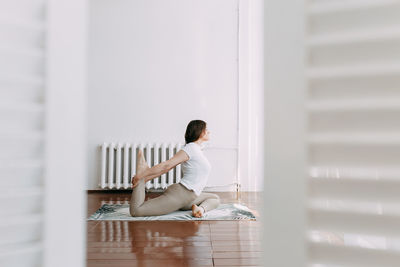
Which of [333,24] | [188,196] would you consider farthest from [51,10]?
[188,196]

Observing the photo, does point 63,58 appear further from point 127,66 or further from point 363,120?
point 127,66

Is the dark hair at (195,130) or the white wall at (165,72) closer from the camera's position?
the dark hair at (195,130)

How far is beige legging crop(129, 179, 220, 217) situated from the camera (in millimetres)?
2527

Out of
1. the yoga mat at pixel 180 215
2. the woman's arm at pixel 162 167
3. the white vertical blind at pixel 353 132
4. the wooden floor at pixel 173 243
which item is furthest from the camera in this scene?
the woman's arm at pixel 162 167

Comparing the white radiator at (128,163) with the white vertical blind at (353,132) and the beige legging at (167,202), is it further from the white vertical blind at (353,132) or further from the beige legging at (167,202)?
the white vertical blind at (353,132)

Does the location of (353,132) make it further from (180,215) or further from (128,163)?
(128,163)

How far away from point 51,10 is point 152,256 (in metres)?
1.29

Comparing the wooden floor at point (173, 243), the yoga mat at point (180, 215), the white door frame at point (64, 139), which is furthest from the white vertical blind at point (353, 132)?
the yoga mat at point (180, 215)

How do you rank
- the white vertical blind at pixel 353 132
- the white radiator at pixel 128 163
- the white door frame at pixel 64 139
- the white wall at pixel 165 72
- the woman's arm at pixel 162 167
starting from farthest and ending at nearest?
the white wall at pixel 165 72 < the white radiator at pixel 128 163 < the woman's arm at pixel 162 167 < the white door frame at pixel 64 139 < the white vertical blind at pixel 353 132

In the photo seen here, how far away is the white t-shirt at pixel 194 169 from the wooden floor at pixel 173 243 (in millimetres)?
359

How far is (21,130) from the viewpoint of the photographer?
0.57m

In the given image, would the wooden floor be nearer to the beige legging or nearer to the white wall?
the beige legging

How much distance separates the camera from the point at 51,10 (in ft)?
1.91

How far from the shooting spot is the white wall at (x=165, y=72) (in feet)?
13.4
